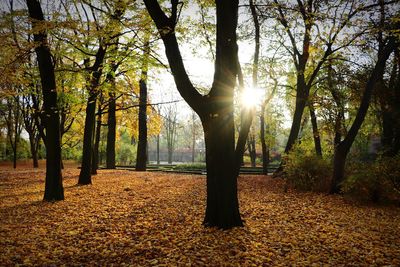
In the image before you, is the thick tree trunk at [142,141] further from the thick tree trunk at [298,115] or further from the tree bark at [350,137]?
the tree bark at [350,137]

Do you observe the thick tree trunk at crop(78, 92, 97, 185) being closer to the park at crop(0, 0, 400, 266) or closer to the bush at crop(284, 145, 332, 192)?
the park at crop(0, 0, 400, 266)

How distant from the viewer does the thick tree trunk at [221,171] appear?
5777 millimetres

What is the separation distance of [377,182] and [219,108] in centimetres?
587

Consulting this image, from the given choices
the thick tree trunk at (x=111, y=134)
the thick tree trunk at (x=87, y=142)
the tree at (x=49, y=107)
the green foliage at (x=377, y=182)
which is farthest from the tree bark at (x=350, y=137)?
the thick tree trunk at (x=111, y=134)

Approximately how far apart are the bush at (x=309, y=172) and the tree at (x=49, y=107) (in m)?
8.37

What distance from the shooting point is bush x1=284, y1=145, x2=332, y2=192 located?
1091cm

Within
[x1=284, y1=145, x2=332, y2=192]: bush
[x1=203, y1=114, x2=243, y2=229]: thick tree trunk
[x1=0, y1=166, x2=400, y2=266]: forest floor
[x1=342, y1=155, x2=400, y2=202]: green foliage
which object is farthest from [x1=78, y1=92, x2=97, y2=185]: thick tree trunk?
[x1=342, y1=155, x2=400, y2=202]: green foliage

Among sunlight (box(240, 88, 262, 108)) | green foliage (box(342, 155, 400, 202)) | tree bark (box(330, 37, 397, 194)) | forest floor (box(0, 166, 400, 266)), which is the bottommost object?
forest floor (box(0, 166, 400, 266))

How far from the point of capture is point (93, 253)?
15.9 feet

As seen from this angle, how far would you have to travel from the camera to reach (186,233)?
18.7ft

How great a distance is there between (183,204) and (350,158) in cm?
801

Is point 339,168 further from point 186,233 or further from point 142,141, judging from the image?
point 142,141

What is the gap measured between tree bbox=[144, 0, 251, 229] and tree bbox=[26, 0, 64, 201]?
176 inches

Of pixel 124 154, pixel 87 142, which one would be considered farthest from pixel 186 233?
pixel 124 154
